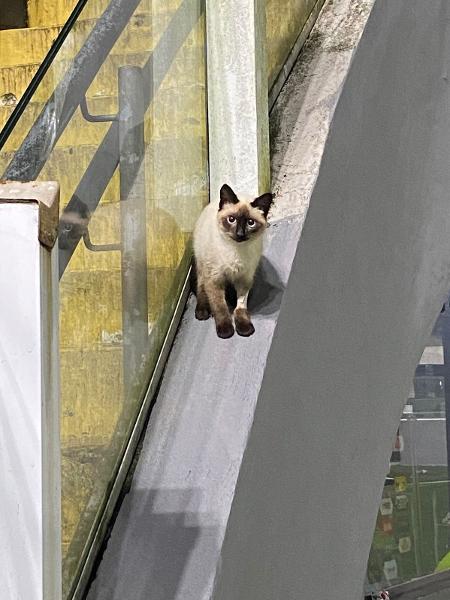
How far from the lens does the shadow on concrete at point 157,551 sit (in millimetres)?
2217

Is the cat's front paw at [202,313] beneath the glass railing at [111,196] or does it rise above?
beneath

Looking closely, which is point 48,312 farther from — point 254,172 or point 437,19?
point 437,19

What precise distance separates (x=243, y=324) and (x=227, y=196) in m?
0.39

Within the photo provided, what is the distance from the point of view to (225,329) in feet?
8.95

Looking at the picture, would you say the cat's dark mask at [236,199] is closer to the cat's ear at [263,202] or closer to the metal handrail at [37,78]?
the cat's ear at [263,202]

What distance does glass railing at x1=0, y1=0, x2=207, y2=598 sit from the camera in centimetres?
213

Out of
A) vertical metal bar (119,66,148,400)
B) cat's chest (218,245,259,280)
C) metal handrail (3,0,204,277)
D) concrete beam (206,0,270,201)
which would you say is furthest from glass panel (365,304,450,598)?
metal handrail (3,0,204,277)

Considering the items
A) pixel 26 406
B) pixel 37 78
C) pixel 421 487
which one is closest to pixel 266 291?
pixel 37 78

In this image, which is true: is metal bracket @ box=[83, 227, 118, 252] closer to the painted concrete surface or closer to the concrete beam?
the painted concrete surface

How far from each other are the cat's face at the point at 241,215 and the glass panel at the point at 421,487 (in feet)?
12.4

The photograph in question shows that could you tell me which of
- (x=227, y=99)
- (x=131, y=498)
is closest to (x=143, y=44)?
(x=227, y=99)

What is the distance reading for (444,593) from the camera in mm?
6078

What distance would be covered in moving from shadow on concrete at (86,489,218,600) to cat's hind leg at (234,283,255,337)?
49 centimetres

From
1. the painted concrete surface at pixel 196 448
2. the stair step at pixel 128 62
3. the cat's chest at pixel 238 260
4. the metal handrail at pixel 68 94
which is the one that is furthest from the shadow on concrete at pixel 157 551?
the stair step at pixel 128 62
